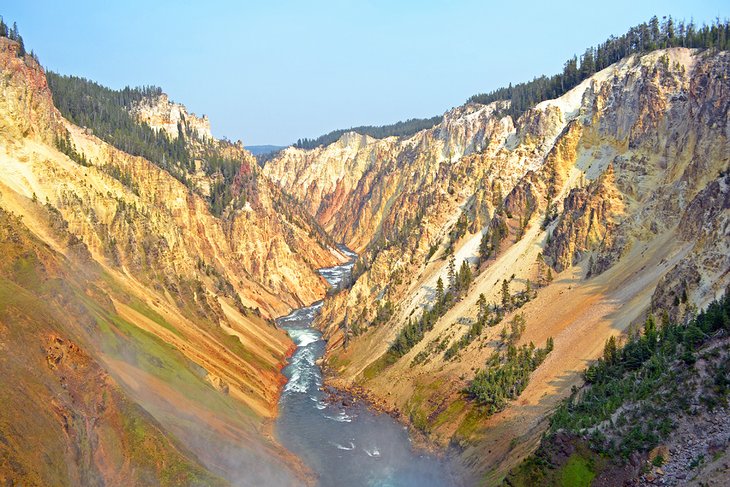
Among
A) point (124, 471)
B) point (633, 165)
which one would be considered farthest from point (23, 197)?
point (633, 165)

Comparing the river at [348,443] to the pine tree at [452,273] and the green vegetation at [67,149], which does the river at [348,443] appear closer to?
the pine tree at [452,273]

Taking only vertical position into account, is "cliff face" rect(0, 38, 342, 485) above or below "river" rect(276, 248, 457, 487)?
above

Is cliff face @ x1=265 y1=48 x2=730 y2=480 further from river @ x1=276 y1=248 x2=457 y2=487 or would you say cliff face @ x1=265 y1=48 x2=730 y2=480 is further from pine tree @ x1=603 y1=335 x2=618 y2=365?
pine tree @ x1=603 y1=335 x2=618 y2=365

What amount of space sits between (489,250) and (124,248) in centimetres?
4100

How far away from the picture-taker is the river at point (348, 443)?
159ft

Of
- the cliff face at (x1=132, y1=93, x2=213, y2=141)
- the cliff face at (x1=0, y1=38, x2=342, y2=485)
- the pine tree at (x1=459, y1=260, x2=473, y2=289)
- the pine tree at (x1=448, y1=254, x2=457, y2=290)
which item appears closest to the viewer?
the cliff face at (x1=0, y1=38, x2=342, y2=485)

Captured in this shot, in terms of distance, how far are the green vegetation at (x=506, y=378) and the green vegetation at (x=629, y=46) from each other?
4756cm

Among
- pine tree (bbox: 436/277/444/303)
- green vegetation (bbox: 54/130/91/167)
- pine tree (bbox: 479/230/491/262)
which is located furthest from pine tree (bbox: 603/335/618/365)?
green vegetation (bbox: 54/130/91/167)

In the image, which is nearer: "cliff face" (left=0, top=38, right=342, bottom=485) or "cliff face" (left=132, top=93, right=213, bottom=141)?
"cliff face" (left=0, top=38, right=342, bottom=485)

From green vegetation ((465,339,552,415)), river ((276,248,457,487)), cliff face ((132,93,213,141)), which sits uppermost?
cliff face ((132,93,213,141))

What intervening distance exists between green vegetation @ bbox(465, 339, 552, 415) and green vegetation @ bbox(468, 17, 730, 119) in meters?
47.6

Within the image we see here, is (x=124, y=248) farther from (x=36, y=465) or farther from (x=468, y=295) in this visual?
(x=36, y=465)

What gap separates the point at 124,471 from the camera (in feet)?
109

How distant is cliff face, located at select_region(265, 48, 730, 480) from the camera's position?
164 feet
